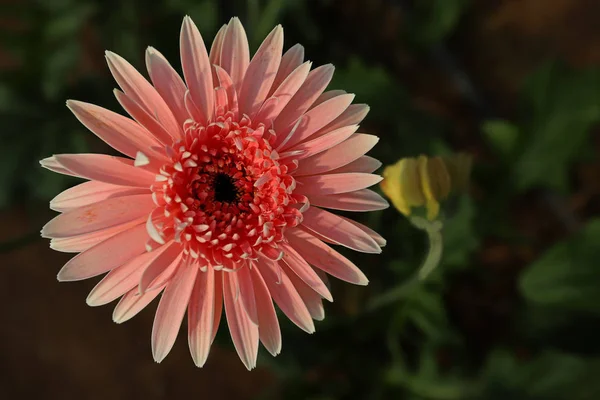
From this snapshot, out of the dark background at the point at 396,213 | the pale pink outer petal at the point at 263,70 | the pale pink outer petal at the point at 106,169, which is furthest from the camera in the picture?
the dark background at the point at 396,213

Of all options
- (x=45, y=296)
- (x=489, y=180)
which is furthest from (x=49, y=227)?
(x=489, y=180)

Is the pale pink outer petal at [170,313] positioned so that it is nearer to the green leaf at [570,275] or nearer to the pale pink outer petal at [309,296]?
the pale pink outer petal at [309,296]

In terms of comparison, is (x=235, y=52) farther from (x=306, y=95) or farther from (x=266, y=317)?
(x=266, y=317)

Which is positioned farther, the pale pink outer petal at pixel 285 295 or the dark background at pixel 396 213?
the dark background at pixel 396 213

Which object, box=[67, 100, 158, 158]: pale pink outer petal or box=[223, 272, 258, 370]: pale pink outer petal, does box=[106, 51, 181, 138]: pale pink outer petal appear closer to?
box=[67, 100, 158, 158]: pale pink outer petal

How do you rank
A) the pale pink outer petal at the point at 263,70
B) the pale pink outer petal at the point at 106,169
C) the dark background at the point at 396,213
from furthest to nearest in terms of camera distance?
the dark background at the point at 396,213
the pale pink outer petal at the point at 263,70
the pale pink outer petal at the point at 106,169

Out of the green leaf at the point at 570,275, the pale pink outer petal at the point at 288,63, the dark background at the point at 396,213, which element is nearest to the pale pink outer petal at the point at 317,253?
the pale pink outer petal at the point at 288,63
